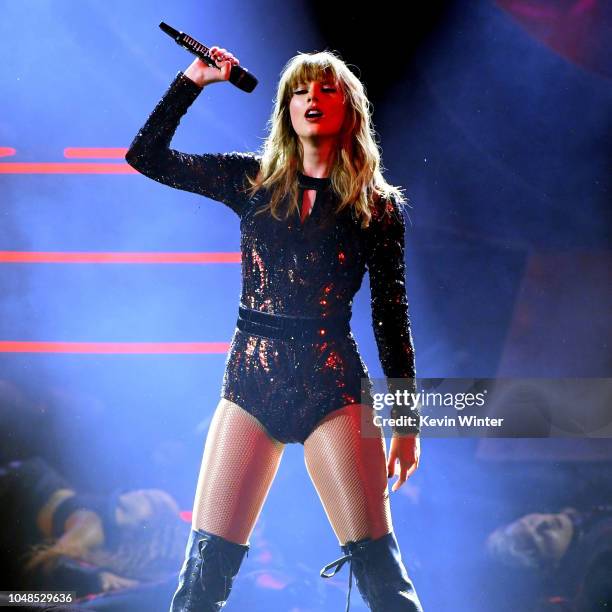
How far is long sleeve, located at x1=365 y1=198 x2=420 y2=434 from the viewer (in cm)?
218

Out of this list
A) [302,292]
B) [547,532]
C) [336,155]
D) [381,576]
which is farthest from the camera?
[547,532]

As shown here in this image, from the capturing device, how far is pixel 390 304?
7.16 feet

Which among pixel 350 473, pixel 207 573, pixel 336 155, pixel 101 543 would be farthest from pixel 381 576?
pixel 101 543

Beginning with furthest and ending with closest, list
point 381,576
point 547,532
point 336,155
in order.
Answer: point 547,532 < point 336,155 < point 381,576

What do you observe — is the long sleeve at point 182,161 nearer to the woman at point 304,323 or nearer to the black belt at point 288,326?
the woman at point 304,323

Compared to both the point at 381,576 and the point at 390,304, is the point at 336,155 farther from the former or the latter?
the point at 381,576

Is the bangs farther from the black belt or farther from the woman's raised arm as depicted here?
the black belt

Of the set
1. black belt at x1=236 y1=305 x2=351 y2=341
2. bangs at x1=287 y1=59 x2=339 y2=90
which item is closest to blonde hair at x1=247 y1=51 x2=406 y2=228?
bangs at x1=287 y1=59 x2=339 y2=90

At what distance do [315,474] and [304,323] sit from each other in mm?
411

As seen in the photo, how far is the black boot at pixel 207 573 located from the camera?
203 centimetres

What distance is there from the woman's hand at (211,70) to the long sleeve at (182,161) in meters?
0.02

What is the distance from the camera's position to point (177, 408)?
2.89 meters

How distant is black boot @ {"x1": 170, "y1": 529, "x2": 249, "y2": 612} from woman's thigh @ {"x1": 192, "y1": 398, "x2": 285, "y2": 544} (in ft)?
0.09

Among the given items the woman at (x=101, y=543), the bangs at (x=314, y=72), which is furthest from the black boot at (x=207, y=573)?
the bangs at (x=314, y=72)
